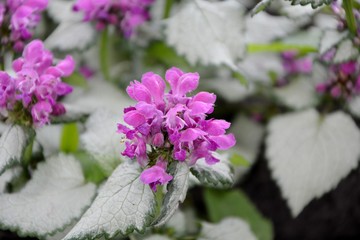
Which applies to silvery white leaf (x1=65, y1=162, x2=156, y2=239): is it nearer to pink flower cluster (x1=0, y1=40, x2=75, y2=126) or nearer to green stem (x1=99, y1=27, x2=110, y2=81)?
pink flower cluster (x1=0, y1=40, x2=75, y2=126)

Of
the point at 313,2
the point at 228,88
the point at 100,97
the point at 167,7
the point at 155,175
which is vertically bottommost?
the point at 228,88

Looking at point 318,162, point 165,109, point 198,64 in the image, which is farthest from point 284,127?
point 165,109

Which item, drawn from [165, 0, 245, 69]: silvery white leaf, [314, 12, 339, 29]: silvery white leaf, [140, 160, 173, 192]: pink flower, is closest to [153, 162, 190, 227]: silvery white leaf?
[140, 160, 173, 192]: pink flower

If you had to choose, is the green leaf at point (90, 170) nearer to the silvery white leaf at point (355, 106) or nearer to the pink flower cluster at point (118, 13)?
the pink flower cluster at point (118, 13)

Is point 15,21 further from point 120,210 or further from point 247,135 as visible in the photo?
point 247,135

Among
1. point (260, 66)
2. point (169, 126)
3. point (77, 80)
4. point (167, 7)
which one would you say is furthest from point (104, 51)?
point (169, 126)

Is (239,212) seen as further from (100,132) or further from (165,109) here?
(165,109)
